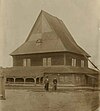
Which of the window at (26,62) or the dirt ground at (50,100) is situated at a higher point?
the window at (26,62)

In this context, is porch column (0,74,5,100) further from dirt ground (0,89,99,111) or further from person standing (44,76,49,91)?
person standing (44,76,49,91)

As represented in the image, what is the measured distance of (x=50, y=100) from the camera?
137cm

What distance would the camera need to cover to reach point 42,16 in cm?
144

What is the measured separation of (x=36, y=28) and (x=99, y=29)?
11.6 inches

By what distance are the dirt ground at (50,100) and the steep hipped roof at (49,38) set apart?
0.18m

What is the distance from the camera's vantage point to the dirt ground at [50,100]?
1.33 metres

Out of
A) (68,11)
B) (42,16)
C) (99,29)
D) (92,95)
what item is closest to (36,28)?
(42,16)

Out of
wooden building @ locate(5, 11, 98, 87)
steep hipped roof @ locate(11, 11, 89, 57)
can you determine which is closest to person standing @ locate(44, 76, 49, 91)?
wooden building @ locate(5, 11, 98, 87)

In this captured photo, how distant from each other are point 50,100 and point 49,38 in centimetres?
28

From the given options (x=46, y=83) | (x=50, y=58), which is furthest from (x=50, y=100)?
(x=50, y=58)

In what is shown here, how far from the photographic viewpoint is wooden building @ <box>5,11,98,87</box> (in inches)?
→ 53.0

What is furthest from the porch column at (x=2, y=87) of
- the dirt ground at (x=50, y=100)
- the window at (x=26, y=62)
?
the window at (x=26, y=62)

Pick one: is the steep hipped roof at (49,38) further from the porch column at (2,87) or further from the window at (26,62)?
the porch column at (2,87)

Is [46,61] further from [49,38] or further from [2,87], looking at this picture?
[2,87]
